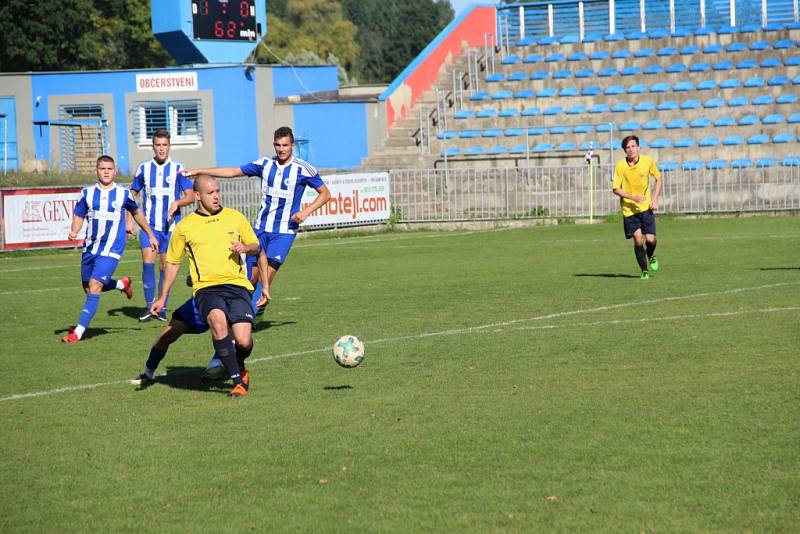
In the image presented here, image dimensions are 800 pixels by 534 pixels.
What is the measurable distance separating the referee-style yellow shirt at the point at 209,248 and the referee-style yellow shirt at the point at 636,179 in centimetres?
940

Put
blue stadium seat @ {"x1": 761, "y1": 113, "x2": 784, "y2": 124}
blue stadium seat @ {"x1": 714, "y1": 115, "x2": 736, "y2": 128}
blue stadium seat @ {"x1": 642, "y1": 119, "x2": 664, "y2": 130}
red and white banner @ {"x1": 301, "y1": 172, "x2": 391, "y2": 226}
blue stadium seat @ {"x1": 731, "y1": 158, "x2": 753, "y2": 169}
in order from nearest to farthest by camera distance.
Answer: red and white banner @ {"x1": 301, "y1": 172, "x2": 391, "y2": 226}, blue stadium seat @ {"x1": 731, "y1": 158, "x2": 753, "y2": 169}, blue stadium seat @ {"x1": 761, "y1": 113, "x2": 784, "y2": 124}, blue stadium seat @ {"x1": 714, "y1": 115, "x2": 736, "y2": 128}, blue stadium seat @ {"x1": 642, "y1": 119, "x2": 664, "y2": 130}

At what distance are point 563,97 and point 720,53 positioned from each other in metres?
5.38

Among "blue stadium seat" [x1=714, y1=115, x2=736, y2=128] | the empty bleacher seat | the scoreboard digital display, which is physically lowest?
the empty bleacher seat

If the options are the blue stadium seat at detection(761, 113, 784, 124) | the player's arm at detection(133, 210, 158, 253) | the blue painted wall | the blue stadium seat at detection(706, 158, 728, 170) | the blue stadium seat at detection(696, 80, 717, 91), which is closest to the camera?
the player's arm at detection(133, 210, 158, 253)

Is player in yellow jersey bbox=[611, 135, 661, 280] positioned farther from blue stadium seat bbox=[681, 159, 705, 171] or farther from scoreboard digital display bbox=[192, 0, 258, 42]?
scoreboard digital display bbox=[192, 0, 258, 42]

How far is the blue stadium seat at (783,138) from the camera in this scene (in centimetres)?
3590

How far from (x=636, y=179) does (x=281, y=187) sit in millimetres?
6804

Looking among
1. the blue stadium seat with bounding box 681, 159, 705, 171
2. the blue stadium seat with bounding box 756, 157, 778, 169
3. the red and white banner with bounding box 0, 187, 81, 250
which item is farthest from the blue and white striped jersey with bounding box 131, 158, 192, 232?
the blue stadium seat with bounding box 756, 157, 778, 169

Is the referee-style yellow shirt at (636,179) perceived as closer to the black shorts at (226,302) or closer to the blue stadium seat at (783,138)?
the black shorts at (226,302)

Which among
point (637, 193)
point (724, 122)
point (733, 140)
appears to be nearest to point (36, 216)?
point (637, 193)

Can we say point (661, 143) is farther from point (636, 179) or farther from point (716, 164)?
point (636, 179)

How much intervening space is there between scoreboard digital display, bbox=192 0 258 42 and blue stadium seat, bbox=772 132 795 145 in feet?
65.6

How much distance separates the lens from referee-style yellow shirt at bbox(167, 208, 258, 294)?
9617mm

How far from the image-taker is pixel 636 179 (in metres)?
18.0
